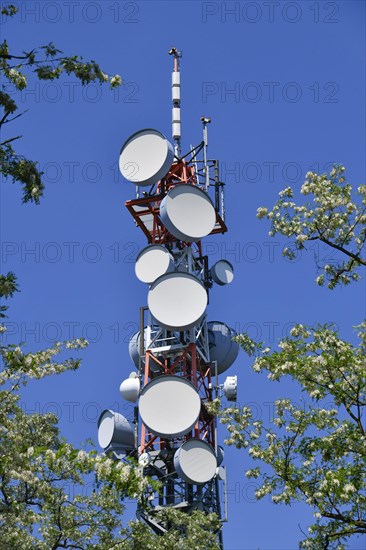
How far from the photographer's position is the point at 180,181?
1843 inches

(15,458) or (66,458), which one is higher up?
(66,458)

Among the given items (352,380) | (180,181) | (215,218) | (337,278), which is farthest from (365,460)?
(180,181)

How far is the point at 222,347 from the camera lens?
44438mm

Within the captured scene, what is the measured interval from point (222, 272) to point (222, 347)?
3700mm

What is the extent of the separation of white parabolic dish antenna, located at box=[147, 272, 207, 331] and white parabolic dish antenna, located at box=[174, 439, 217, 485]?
5124 mm

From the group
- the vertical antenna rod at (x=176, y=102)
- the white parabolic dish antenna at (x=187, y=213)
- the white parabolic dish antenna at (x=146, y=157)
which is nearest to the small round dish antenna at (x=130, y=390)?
the white parabolic dish antenna at (x=187, y=213)

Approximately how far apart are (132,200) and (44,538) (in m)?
23.1

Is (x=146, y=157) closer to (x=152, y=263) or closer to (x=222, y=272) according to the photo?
(x=152, y=263)

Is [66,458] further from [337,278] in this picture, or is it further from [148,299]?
[148,299]

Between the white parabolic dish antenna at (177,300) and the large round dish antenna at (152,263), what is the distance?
174cm

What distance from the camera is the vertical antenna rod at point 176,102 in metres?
48.8

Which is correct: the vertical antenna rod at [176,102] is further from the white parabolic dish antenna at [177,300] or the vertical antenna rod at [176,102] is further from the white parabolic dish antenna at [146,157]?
the white parabolic dish antenna at [177,300]

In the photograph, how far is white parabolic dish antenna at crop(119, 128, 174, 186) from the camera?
43.9m

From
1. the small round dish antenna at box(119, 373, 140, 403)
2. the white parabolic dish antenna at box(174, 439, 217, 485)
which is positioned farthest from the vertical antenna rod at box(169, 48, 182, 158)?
the white parabolic dish antenna at box(174, 439, 217, 485)
